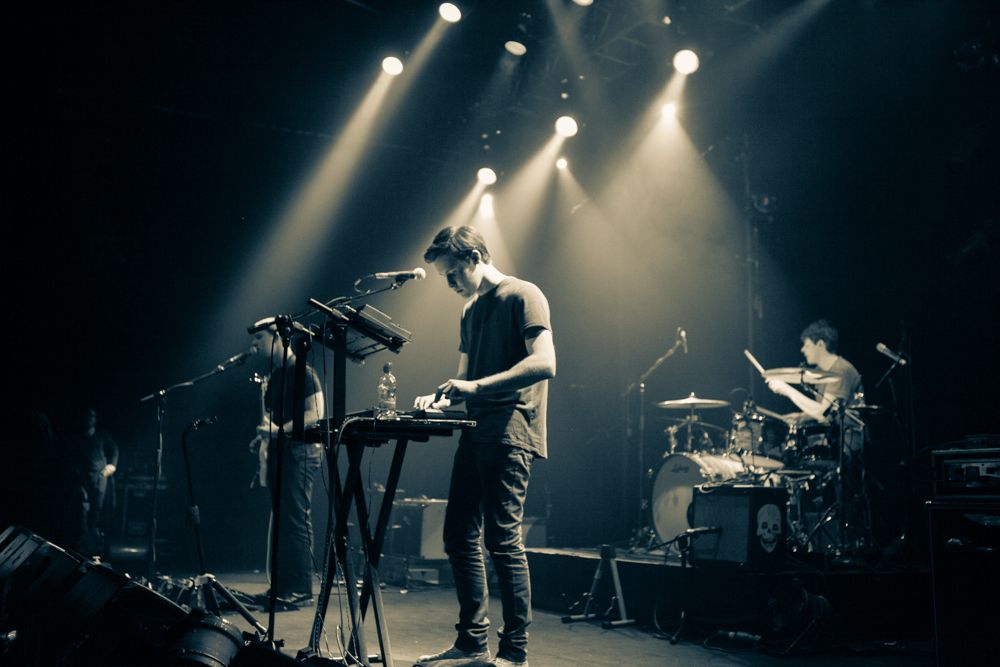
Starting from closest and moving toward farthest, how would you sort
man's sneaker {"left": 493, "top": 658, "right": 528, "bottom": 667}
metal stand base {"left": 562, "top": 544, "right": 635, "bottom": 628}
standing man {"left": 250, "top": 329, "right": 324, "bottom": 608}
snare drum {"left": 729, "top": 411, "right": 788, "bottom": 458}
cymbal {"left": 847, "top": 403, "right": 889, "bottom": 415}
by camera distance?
1. man's sneaker {"left": 493, "top": 658, "right": 528, "bottom": 667}
2. metal stand base {"left": 562, "top": 544, "right": 635, "bottom": 628}
3. standing man {"left": 250, "top": 329, "right": 324, "bottom": 608}
4. cymbal {"left": 847, "top": 403, "right": 889, "bottom": 415}
5. snare drum {"left": 729, "top": 411, "right": 788, "bottom": 458}

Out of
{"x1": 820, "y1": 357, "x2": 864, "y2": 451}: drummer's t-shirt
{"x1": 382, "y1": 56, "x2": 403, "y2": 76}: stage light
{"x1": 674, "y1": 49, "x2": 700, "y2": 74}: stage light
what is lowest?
{"x1": 820, "y1": 357, "x2": 864, "y2": 451}: drummer's t-shirt

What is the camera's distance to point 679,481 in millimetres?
6676

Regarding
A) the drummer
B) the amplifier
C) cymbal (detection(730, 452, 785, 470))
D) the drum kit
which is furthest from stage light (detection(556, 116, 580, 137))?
the amplifier

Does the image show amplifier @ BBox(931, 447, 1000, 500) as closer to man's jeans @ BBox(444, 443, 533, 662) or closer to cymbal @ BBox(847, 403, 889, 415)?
man's jeans @ BBox(444, 443, 533, 662)

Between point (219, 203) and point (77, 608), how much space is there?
6.92 metres

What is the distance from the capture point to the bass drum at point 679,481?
643 cm

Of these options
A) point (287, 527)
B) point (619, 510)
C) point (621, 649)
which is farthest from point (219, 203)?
point (621, 649)

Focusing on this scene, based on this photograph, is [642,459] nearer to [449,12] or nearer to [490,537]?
[449,12]

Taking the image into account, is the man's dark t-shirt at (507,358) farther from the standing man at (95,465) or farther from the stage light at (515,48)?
the standing man at (95,465)

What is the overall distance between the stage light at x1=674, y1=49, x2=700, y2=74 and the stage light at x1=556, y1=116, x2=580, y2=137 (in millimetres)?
1414

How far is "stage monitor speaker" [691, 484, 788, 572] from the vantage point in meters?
4.75

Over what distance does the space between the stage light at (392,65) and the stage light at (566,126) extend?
177 centimetres

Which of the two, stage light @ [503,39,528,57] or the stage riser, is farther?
stage light @ [503,39,528,57]

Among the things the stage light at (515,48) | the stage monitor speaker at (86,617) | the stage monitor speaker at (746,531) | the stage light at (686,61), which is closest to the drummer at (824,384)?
the stage monitor speaker at (746,531)
